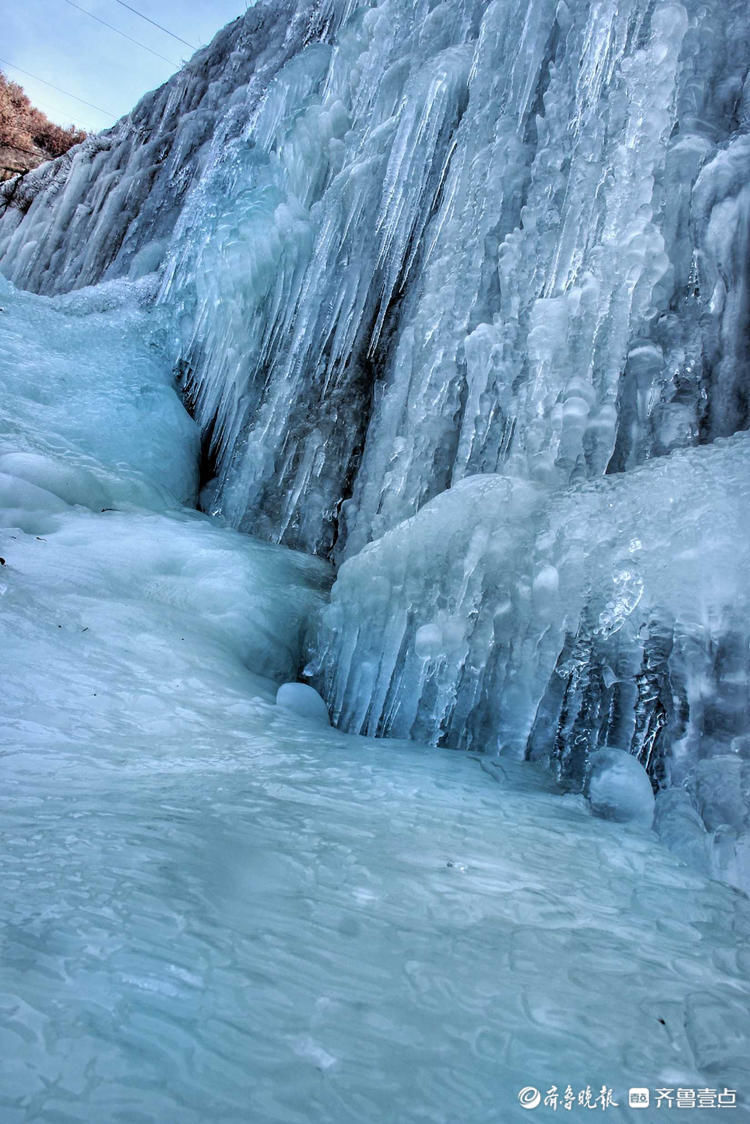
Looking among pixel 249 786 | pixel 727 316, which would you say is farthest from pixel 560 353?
pixel 249 786

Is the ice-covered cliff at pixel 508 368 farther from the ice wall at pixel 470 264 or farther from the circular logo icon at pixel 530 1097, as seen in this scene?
the circular logo icon at pixel 530 1097

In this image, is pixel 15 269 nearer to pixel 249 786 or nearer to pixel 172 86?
pixel 172 86

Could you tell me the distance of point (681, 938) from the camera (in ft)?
3.75

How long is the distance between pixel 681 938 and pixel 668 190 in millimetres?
2781

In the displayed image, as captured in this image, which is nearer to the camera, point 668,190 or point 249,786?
point 249,786

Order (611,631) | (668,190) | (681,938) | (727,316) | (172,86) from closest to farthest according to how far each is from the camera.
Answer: (681,938) → (611,631) → (727,316) → (668,190) → (172,86)

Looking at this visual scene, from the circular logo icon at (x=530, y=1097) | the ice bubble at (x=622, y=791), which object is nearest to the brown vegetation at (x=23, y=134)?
the ice bubble at (x=622, y=791)

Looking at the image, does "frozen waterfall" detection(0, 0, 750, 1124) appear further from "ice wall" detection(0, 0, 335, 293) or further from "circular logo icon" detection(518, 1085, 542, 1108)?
"ice wall" detection(0, 0, 335, 293)

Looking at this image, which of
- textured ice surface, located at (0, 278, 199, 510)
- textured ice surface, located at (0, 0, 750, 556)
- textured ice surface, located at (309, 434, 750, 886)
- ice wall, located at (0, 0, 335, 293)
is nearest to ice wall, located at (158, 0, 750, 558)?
Result: textured ice surface, located at (0, 0, 750, 556)

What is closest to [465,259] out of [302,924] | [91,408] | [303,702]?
[303,702]

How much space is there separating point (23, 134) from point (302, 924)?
1596 cm

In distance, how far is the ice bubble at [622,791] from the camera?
5.94ft

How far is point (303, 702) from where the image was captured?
2.58 meters

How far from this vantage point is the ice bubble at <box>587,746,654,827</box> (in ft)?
5.94
